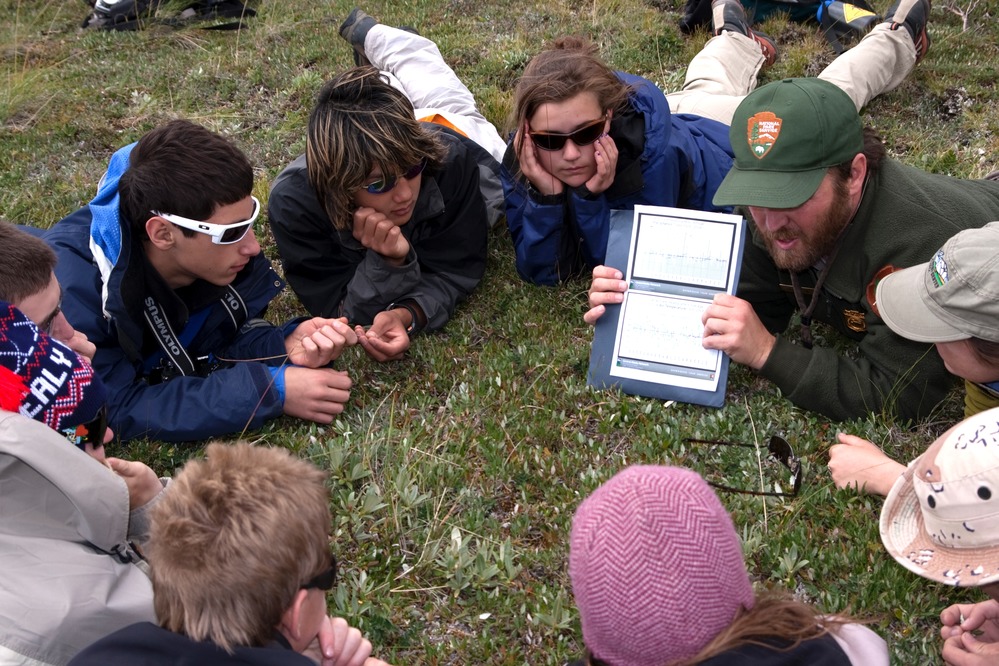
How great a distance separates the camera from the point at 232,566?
2.40 meters

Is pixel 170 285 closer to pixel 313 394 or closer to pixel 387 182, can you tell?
pixel 313 394

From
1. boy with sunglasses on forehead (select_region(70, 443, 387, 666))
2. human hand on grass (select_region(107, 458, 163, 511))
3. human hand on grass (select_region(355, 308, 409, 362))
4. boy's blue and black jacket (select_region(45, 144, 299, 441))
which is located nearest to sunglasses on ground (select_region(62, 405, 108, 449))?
human hand on grass (select_region(107, 458, 163, 511))

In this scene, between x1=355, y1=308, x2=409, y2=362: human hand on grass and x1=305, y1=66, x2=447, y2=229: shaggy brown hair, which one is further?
x1=355, y1=308, x2=409, y2=362: human hand on grass

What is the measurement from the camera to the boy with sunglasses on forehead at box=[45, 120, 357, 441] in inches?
168

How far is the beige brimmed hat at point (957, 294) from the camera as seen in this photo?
3.13m

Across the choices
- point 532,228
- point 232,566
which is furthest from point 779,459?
point 232,566

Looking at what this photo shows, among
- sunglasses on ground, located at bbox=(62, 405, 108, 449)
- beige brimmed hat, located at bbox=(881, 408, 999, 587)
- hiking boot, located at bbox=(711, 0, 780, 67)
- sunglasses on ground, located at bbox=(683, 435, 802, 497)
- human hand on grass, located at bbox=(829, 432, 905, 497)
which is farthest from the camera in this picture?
hiking boot, located at bbox=(711, 0, 780, 67)

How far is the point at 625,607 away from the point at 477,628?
1.48 meters

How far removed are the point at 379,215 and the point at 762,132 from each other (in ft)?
7.09

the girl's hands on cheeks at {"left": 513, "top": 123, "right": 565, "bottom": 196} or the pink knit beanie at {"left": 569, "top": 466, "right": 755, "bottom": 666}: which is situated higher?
the pink knit beanie at {"left": 569, "top": 466, "right": 755, "bottom": 666}

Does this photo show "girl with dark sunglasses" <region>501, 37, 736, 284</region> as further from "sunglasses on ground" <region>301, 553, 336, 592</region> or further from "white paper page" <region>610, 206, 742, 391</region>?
"sunglasses on ground" <region>301, 553, 336, 592</region>

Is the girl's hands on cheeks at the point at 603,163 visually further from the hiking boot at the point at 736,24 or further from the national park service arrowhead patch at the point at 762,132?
the hiking boot at the point at 736,24

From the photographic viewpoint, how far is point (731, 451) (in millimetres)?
4098

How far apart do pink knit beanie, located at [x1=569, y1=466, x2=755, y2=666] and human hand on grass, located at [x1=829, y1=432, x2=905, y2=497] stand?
5.83ft
